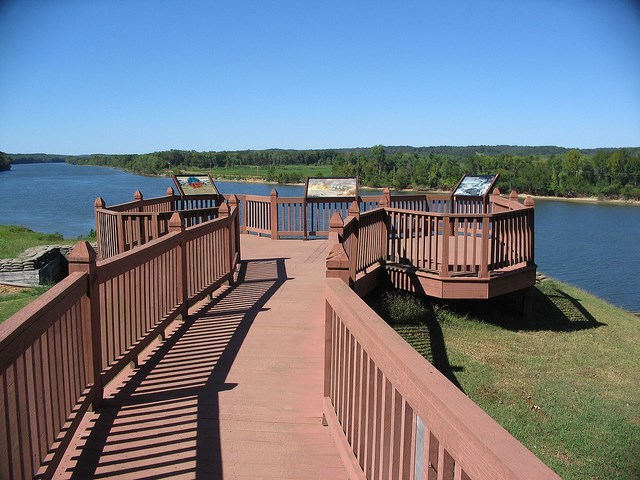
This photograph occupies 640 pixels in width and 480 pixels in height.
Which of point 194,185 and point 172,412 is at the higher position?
point 194,185

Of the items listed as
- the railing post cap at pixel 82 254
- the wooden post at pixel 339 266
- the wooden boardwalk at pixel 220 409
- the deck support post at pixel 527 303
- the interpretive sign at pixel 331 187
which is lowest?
the deck support post at pixel 527 303

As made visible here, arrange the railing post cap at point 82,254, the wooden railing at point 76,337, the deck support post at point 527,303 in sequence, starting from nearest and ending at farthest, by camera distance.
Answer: the wooden railing at point 76,337
the railing post cap at point 82,254
the deck support post at point 527,303

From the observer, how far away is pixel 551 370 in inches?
317

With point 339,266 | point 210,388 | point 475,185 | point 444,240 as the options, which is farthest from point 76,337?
point 475,185

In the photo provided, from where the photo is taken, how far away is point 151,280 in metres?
5.46

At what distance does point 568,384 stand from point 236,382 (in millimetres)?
4790

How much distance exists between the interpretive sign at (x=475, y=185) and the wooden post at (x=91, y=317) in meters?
10.6

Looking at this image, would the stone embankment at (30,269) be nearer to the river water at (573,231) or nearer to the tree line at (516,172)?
the river water at (573,231)

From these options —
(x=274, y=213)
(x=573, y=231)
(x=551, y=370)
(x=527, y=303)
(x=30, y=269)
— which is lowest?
(x=573, y=231)

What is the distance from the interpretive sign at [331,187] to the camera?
568 inches

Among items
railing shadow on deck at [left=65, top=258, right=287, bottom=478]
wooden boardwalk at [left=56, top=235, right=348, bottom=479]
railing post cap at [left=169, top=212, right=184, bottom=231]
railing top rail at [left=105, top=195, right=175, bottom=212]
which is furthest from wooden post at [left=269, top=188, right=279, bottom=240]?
railing post cap at [left=169, top=212, right=184, bottom=231]

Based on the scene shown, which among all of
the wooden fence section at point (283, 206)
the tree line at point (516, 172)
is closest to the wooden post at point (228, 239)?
the wooden fence section at point (283, 206)

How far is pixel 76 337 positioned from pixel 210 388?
1.26m

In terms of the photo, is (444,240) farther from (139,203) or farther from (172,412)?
(139,203)
